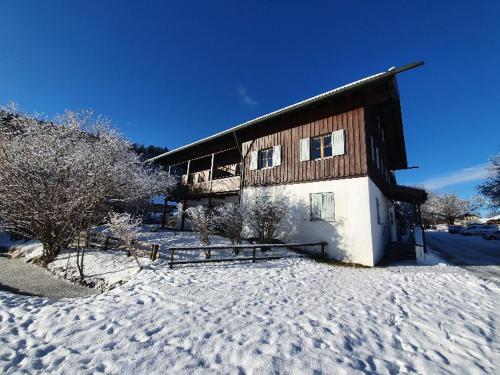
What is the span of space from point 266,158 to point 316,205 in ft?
15.9

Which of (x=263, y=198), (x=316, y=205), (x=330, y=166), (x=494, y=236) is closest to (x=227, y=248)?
(x=316, y=205)

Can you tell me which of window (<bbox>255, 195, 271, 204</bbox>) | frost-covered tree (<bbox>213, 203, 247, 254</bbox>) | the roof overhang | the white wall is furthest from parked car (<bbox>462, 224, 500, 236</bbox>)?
frost-covered tree (<bbox>213, 203, 247, 254</bbox>)

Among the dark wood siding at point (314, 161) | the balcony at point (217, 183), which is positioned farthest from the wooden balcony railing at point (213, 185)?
the dark wood siding at point (314, 161)

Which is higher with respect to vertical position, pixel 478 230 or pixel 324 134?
pixel 324 134

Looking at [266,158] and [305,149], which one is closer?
[305,149]

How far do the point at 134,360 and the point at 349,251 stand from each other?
10.3m

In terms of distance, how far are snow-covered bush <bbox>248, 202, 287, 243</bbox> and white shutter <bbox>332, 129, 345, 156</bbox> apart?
4141 millimetres

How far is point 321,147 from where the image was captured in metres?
13.6

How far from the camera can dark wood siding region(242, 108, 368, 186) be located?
1221cm

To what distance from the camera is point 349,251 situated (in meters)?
11.6

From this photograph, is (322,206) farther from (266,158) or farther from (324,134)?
(266,158)

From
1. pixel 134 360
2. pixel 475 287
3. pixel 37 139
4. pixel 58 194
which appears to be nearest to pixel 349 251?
pixel 475 287

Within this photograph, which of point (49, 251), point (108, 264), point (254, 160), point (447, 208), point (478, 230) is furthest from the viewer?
point (447, 208)

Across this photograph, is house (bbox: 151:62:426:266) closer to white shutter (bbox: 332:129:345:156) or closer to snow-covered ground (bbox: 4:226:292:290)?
white shutter (bbox: 332:129:345:156)
